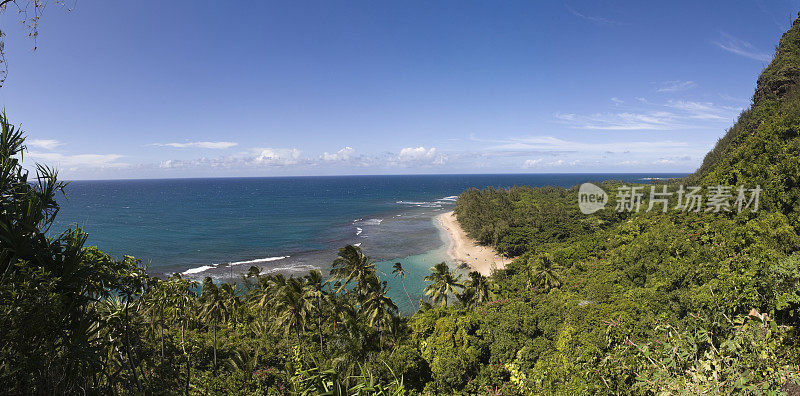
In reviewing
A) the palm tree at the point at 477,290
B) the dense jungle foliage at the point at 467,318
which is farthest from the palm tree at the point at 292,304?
the palm tree at the point at 477,290

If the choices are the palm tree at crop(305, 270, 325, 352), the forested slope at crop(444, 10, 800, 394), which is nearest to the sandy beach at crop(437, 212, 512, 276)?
the forested slope at crop(444, 10, 800, 394)

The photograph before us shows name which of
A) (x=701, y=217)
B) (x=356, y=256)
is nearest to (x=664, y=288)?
(x=701, y=217)

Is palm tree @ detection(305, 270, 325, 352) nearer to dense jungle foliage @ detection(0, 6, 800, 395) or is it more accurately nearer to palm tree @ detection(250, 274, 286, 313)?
dense jungle foliage @ detection(0, 6, 800, 395)

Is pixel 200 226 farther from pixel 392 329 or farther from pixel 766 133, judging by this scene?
pixel 766 133

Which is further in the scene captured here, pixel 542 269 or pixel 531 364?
pixel 542 269

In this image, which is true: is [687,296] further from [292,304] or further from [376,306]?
[292,304]

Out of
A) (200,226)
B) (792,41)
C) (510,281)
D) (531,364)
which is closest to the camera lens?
(531,364)

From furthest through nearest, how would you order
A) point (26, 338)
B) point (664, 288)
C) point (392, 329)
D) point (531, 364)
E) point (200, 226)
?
point (200, 226) → point (392, 329) → point (664, 288) → point (531, 364) → point (26, 338)
